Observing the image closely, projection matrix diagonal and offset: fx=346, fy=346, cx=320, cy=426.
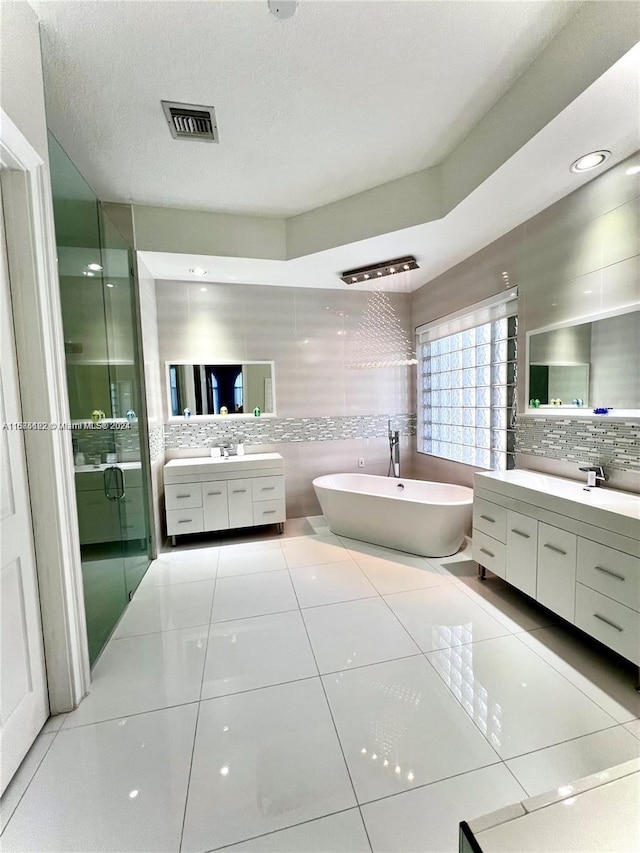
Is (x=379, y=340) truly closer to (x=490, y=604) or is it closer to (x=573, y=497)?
(x=573, y=497)

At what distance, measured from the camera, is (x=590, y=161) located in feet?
6.01

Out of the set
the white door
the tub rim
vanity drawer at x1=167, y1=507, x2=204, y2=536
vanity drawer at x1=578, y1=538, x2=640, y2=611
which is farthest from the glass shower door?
vanity drawer at x1=578, y1=538, x2=640, y2=611

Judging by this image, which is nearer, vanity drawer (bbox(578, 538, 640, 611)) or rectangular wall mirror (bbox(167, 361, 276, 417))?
vanity drawer (bbox(578, 538, 640, 611))

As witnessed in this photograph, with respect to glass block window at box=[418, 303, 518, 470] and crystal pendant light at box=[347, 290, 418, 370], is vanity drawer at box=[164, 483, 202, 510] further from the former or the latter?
glass block window at box=[418, 303, 518, 470]

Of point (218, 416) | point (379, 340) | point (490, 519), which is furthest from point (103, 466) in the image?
point (379, 340)

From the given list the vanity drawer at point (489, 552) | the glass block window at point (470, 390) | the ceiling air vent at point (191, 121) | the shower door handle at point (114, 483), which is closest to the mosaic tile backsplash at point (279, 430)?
the glass block window at point (470, 390)

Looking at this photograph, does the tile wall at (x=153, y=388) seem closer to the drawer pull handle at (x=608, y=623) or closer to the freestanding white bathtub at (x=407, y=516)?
the freestanding white bathtub at (x=407, y=516)

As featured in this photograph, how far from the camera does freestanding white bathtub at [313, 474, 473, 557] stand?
273cm

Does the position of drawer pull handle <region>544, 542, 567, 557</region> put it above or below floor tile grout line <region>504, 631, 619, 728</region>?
above

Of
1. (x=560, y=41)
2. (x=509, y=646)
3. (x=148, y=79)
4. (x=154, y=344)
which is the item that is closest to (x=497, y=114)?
(x=560, y=41)

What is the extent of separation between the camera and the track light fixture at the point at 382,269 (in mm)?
3080

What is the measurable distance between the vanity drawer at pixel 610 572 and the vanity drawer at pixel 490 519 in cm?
52

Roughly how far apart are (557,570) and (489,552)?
53 cm

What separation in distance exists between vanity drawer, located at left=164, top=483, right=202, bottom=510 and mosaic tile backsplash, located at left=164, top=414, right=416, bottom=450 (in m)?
0.57
